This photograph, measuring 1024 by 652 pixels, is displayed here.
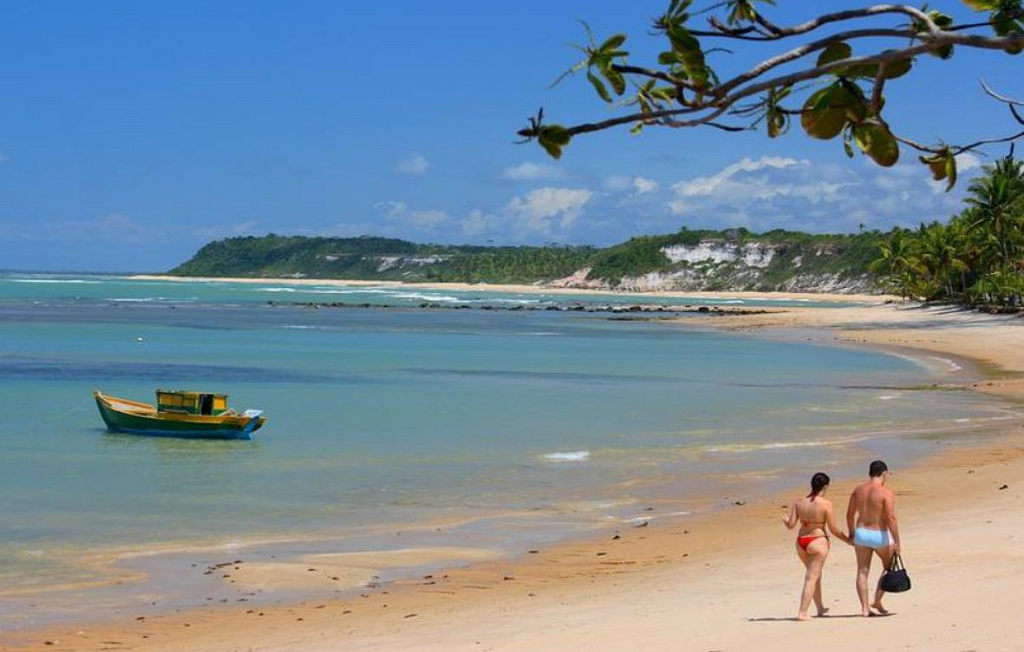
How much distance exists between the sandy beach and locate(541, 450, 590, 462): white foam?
5.10 metres

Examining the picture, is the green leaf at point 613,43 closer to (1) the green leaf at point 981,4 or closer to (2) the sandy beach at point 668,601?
(1) the green leaf at point 981,4

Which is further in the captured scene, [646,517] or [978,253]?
[978,253]

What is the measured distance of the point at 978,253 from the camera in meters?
80.7

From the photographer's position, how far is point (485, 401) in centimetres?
3303

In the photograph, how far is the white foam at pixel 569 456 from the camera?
22644 mm

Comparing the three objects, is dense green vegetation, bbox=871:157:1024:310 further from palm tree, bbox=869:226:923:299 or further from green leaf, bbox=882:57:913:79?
green leaf, bbox=882:57:913:79

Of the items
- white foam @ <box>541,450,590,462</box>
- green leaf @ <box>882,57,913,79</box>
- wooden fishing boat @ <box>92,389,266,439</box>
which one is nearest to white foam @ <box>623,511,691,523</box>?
white foam @ <box>541,450,590,462</box>

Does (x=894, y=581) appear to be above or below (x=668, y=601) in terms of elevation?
above

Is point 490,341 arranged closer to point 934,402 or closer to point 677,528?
point 934,402

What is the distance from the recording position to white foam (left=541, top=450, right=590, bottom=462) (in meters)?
22.6

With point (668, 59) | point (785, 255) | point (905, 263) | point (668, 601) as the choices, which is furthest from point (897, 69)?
point (785, 255)

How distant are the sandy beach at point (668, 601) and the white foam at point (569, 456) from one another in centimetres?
510

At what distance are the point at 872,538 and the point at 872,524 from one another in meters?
0.10

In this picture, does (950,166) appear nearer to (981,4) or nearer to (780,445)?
(981,4)
